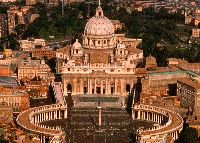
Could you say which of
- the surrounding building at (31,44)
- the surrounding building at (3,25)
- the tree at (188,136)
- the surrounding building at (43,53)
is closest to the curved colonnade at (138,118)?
the tree at (188,136)

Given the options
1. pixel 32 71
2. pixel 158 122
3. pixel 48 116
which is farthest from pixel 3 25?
pixel 158 122

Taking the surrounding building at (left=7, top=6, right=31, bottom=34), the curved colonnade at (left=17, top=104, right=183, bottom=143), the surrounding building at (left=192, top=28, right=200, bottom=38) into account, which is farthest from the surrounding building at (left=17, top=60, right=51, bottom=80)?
the surrounding building at (left=7, top=6, right=31, bottom=34)

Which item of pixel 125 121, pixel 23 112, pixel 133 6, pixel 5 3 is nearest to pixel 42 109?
pixel 23 112

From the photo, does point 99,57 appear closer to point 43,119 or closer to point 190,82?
point 190,82

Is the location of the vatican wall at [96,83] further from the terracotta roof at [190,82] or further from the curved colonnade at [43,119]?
the curved colonnade at [43,119]

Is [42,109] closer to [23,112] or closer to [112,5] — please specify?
[23,112]
